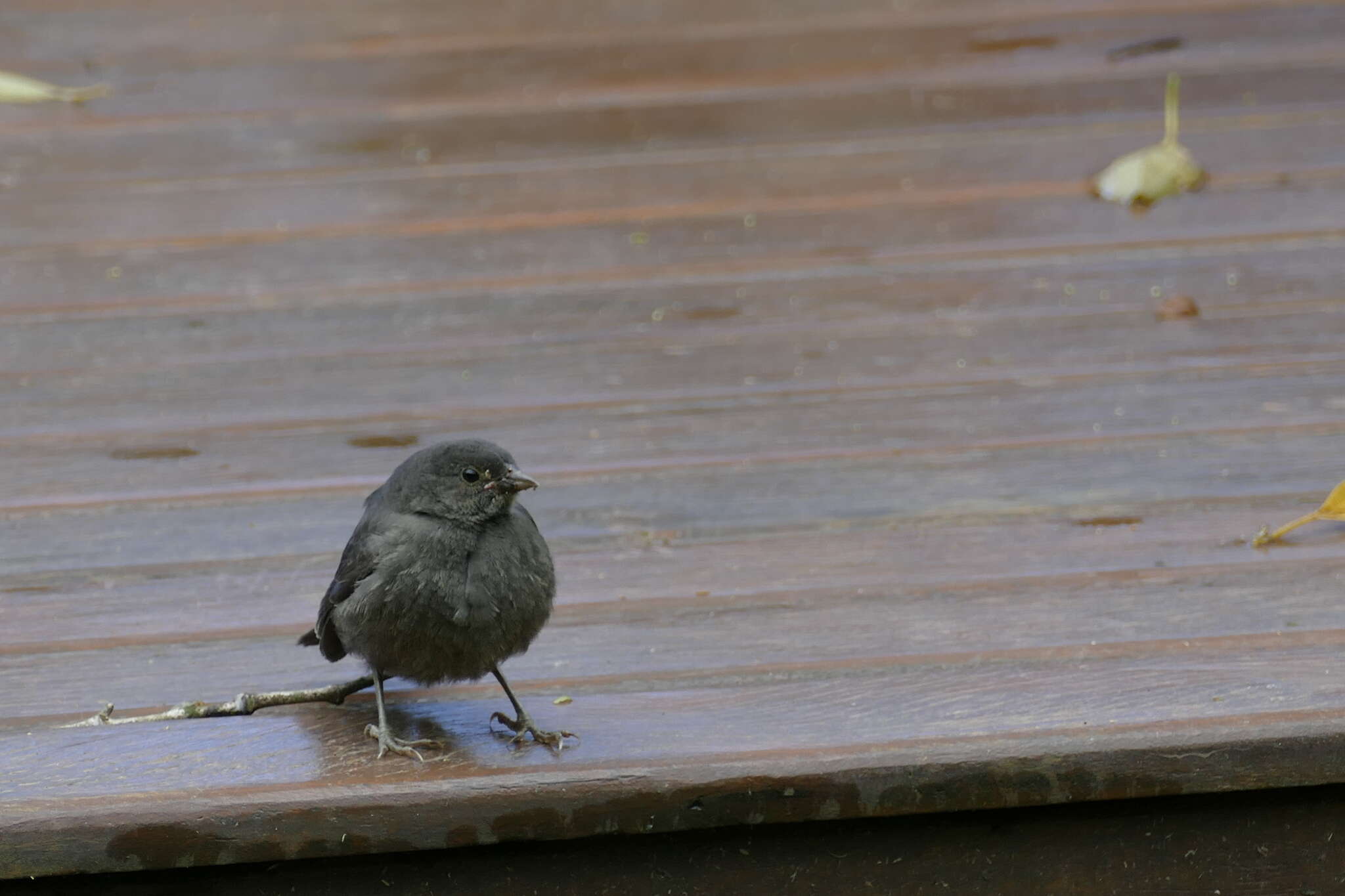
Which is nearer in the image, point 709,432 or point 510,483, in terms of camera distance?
point 510,483

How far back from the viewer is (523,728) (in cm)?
214

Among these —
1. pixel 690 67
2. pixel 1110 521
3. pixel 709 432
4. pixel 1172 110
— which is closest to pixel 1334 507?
pixel 1110 521

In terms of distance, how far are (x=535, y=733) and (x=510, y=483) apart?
357 millimetres

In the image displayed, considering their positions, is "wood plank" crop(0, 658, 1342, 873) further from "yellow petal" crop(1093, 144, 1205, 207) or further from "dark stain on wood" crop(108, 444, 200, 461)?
"yellow petal" crop(1093, 144, 1205, 207)

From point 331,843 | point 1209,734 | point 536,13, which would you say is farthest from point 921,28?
point 331,843

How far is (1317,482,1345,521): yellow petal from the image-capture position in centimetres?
264

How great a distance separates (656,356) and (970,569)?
1060mm

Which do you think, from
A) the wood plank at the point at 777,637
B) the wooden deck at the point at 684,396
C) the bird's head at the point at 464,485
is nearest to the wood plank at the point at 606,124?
the wooden deck at the point at 684,396

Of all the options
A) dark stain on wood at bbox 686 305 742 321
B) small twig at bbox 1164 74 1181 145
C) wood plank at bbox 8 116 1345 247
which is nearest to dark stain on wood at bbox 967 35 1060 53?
small twig at bbox 1164 74 1181 145

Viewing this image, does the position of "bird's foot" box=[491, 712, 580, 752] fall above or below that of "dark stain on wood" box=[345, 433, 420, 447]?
below

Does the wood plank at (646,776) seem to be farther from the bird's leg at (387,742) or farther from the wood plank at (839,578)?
the wood plank at (839,578)

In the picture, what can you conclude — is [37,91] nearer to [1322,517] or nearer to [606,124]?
[606,124]

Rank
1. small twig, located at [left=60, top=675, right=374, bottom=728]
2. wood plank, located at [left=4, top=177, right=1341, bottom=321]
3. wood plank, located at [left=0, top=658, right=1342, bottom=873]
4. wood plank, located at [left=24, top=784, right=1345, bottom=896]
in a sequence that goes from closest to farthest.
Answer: wood plank, located at [left=0, top=658, right=1342, bottom=873] → wood plank, located at [left=24, top=784, right=1345, bottom=896] → small twig, located at [left=60, top=675, right=374, bottom=728] → wood plank, located at [left=4, top=177, right=1341, bottom=321]

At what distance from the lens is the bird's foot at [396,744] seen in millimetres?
2107
